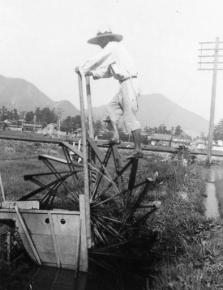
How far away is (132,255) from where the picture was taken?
880cm

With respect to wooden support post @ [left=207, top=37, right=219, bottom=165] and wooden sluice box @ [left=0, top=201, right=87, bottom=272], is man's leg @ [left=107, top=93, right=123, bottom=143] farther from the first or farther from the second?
wooden support post @ [left=207, top=37, right=219, bottom=165]

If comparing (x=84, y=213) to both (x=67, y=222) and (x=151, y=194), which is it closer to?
(x=67, y=222)

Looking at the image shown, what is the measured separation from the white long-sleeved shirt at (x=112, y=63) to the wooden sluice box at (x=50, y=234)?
8.39 ft

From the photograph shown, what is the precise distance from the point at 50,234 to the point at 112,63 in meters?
3.37

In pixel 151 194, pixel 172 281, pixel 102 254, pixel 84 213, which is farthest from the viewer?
pixel 151 194

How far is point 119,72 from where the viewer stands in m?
7.59

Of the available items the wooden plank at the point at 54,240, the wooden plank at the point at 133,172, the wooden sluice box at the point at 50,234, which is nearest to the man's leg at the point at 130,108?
the wooden plank at the point at 133,172

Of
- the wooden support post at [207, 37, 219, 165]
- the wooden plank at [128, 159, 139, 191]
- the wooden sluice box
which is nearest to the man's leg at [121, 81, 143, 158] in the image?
the wooden plank at [128, 159, 139, 191]

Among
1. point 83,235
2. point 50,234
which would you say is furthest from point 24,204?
point 83,235

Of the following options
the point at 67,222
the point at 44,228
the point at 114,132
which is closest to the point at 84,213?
the point at 67,222

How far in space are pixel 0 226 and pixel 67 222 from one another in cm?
240

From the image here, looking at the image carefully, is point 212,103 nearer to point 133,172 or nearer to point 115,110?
point 133,172

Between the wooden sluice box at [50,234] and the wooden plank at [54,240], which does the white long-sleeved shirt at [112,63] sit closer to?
the wooden sluice box at [50,234]

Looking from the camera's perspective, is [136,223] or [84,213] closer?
[84,213]
